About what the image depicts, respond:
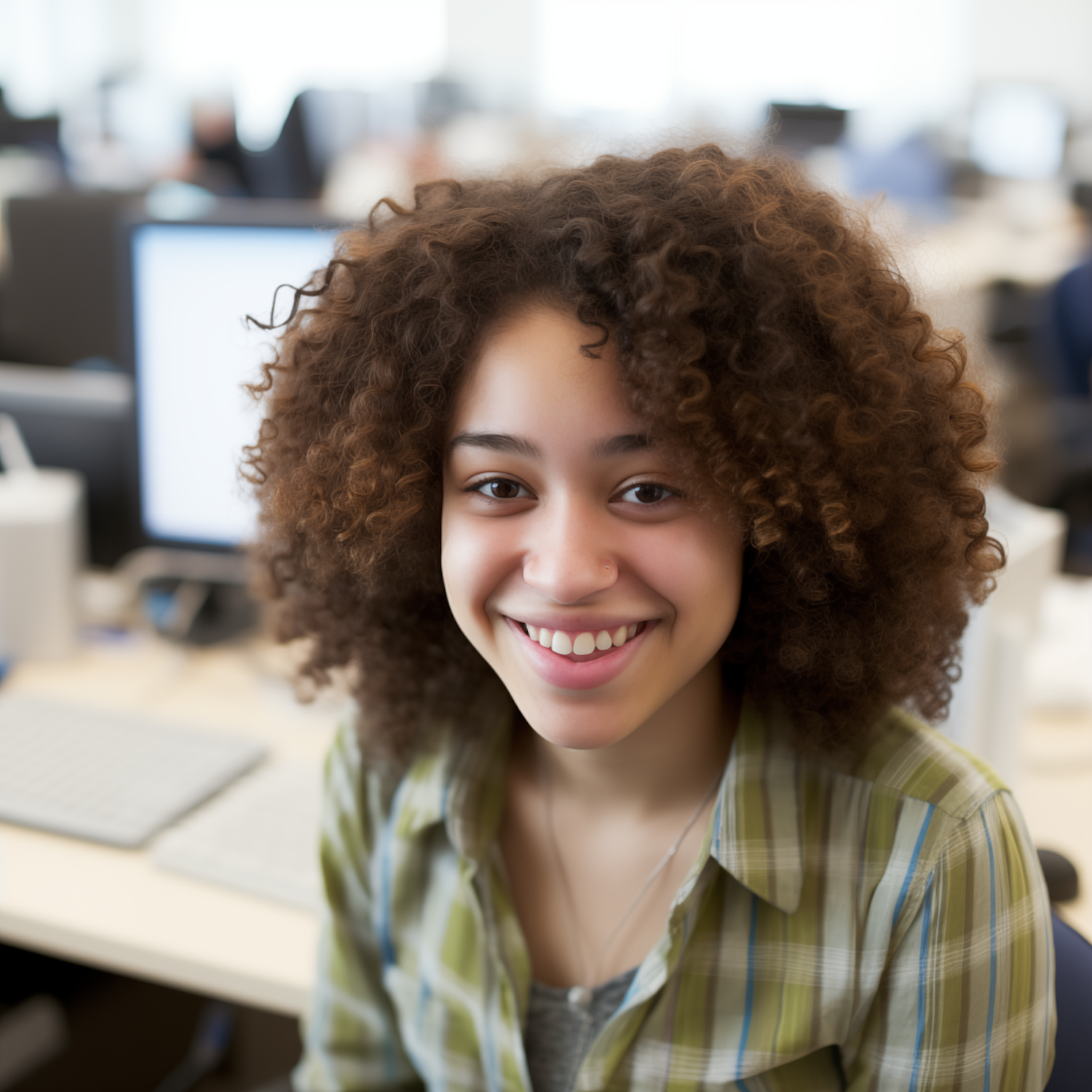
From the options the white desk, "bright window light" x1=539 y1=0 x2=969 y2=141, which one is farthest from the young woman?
"bright window light" x1=539 y1=0 x2=969 y2=141

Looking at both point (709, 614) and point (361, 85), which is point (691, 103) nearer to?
point (361, 85)

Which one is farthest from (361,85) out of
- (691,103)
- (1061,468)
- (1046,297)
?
(1061,468)

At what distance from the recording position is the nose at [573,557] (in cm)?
66

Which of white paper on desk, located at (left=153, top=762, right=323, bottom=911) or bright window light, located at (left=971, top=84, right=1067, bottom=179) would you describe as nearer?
white paper on desk, located at (left=153, top=762, right=323, bottom=911)

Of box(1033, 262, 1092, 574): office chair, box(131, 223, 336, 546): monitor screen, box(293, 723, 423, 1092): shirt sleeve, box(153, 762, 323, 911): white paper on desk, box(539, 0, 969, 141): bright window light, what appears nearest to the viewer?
box(293, 723, 423, 1092): shirt sleeve

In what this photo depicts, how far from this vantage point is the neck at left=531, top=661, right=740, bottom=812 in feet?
2.63

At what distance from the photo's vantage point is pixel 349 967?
2.94 feet

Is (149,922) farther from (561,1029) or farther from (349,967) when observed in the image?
(561,1029)

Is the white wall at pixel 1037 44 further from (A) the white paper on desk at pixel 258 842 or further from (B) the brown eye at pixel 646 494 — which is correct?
(B) the brown eye at pixel 646 494

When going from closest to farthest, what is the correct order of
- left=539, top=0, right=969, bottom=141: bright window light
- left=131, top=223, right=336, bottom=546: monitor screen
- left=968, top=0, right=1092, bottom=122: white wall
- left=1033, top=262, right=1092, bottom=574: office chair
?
left=131, top=223, right=336, bottom=546: monitor screen, left=1033, top=262, right=1092, bottom=574: office chair, left=968, top=0, right=1092, bottom=122: white wall, left=539, top=0, right=969, bottom=141: bright window light

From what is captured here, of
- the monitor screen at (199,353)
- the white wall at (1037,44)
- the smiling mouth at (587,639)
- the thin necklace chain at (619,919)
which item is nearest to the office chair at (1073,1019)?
the thin necklace chain at (619,919)

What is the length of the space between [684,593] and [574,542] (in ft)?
0.24

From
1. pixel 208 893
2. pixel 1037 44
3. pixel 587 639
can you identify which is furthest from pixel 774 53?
pixel 587 639

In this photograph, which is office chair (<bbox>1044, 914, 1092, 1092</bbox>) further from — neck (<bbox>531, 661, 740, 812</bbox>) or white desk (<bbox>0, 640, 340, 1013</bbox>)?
white desk (<bbox>0, 640, 340, 1013</bbox>)
